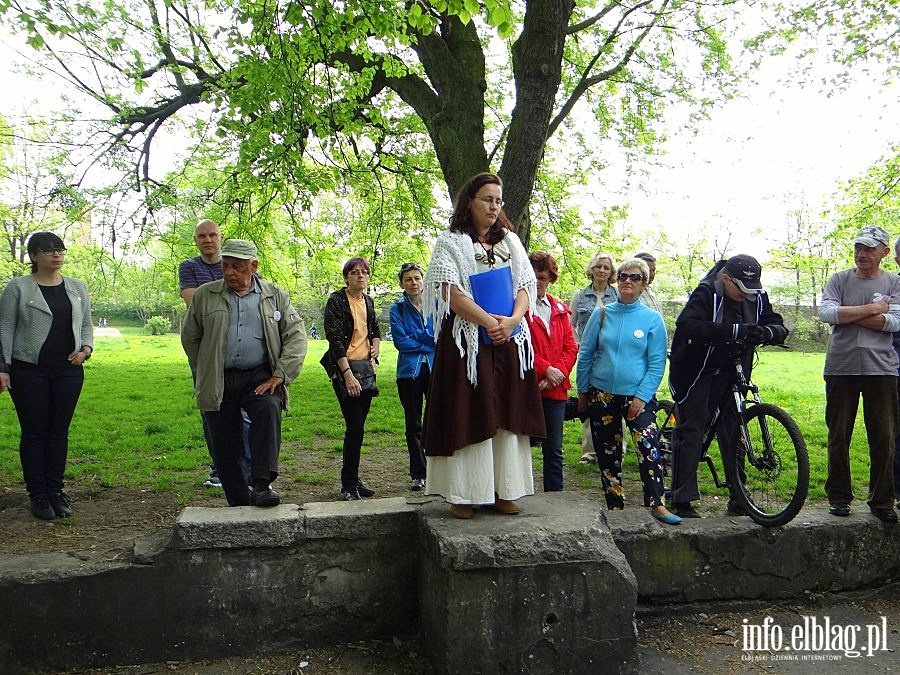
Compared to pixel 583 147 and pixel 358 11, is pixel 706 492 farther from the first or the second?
pixel 583 147

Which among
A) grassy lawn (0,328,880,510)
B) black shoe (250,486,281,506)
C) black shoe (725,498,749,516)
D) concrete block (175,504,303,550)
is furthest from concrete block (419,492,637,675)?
grassy lawn (0,328,880,510)

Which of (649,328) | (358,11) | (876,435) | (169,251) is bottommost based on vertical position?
(876,435)

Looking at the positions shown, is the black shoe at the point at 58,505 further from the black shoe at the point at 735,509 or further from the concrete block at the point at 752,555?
the black shoe at the point at 735,509

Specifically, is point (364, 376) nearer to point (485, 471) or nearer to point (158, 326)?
point (485, 471)

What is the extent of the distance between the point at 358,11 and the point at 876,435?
5687mm

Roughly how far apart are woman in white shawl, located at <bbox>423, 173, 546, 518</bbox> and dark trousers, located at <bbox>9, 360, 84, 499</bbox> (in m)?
3.10

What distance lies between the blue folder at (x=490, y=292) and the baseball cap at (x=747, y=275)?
1.68 m

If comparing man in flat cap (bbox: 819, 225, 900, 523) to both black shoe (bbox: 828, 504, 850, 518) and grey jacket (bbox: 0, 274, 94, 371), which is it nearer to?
black shoe (bbox: 828, 504, 850, 518)

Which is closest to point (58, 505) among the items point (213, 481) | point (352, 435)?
point (213, 481)

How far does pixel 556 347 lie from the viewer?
16.6ft

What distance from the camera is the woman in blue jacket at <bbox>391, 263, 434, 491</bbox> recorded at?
5.60 metres

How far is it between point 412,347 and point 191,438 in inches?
155

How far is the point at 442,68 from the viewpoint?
30.3ft

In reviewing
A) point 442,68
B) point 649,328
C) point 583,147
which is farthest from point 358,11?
point 583,147
